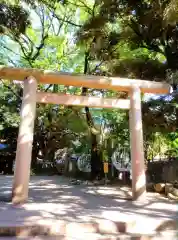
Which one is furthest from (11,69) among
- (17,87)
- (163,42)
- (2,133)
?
(2,133)

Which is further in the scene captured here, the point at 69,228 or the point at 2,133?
the point at 2,133

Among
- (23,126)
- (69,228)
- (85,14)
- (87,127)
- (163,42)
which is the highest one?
(85,14)

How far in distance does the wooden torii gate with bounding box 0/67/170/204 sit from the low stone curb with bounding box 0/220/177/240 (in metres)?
1.92

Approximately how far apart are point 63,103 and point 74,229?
3.57 meters

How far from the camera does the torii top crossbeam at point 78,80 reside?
247 inches

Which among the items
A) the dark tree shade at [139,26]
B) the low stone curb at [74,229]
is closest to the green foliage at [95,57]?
the dark tree shade at [139,26]

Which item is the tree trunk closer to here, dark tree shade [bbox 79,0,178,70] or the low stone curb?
dark tree shade [bbox 79,0,178,70]

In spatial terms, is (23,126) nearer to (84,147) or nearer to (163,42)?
(163,42)

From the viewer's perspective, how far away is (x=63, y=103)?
6617mm

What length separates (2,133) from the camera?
1742 cm

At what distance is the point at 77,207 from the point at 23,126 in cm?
224

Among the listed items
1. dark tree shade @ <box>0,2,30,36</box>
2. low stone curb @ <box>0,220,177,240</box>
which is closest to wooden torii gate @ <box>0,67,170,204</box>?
low stone curb @ <box>0,220,177,240</box>

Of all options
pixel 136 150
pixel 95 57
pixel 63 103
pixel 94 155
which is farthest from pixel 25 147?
pixel 94 155

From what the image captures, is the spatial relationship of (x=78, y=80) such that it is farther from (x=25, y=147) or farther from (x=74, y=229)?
(x=74, y=229)
